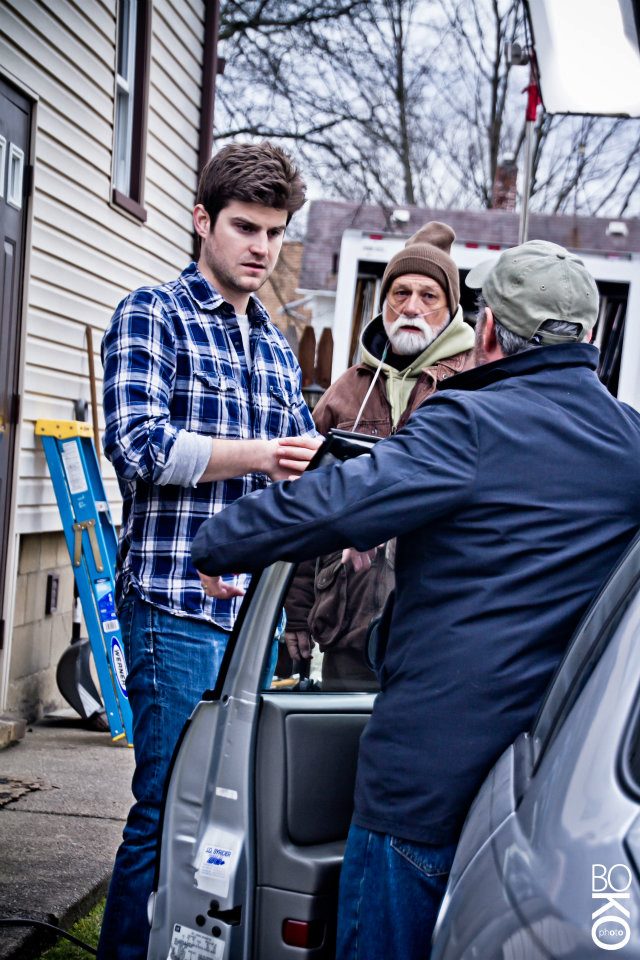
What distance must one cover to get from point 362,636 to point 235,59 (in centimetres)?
1527

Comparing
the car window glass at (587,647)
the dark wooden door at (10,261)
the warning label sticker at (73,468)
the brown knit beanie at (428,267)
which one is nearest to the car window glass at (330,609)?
the car window glass at (587,647)

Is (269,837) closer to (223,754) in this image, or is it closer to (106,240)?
(223,754)

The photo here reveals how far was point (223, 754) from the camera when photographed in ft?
7.82

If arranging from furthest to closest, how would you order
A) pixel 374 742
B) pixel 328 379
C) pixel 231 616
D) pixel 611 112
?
1. pixel 328 379
2. pixel 611 112
3. pixel 231 616
4. pixel 374 742

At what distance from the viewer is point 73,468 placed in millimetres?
6734

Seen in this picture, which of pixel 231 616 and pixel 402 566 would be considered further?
pixel 231 616

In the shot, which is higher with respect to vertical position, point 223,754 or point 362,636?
point 362,636

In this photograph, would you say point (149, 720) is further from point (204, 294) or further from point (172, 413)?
point (204, 294)

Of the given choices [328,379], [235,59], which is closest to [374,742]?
[328,379]

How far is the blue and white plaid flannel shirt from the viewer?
2.74 meters

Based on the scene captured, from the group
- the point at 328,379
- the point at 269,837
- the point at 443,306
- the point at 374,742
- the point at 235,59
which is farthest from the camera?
the point at 235,59

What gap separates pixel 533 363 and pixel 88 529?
16.3 ft

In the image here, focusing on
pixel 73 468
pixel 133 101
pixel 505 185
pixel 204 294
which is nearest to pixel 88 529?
pixel 73 468

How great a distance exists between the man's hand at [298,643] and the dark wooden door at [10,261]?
169 inches
